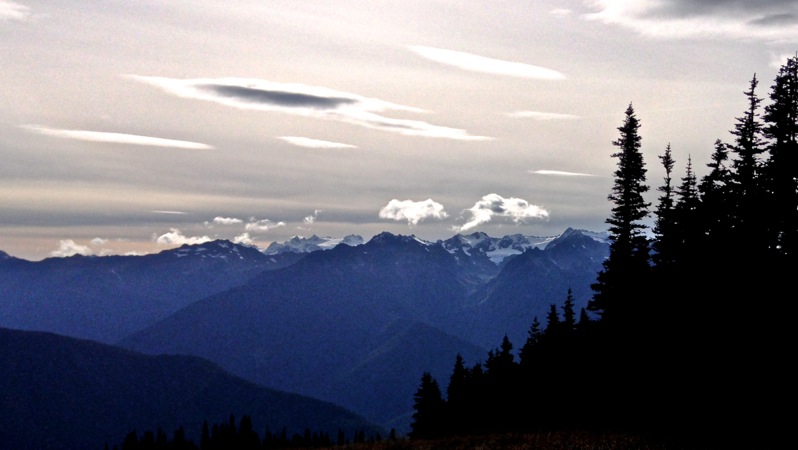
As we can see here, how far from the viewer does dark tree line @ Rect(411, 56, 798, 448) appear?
3644 centimetres

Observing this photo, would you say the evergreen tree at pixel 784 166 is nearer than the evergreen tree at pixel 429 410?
Yes

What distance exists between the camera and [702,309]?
41.2 m

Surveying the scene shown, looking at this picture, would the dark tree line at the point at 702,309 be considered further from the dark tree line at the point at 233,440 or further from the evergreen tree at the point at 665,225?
the dark tree line at the point at 233,440

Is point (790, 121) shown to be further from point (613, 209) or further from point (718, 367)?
point (718, 367)

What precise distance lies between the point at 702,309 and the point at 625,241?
1699 cm

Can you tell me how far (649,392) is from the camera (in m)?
43.0

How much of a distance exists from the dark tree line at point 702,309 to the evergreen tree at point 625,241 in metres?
0.09

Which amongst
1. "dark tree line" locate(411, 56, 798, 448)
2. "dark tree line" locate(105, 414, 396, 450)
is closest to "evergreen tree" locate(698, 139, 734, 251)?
"dark tree line" locate(411, 56, 798, 448)

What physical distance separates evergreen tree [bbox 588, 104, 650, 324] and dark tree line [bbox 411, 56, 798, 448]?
9 cm

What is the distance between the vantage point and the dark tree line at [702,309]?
120 ft

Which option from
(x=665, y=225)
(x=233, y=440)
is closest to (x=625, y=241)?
(x=665, y=225)

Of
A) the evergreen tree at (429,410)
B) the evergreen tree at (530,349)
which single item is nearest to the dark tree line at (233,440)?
the evergreen tree at (429,410)

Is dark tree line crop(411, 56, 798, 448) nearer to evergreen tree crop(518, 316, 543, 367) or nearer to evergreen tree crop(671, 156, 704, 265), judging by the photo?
evergreen tree crop(671, 156, 704, 265)

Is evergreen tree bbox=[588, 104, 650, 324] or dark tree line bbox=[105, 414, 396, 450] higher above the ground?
evergreen tree bbox=[588, 104, 650, 324]
